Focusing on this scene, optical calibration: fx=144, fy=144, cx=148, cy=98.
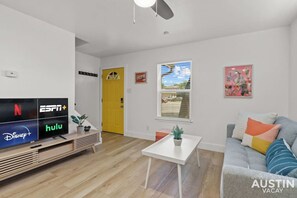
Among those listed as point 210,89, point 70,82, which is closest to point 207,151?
point 210,89

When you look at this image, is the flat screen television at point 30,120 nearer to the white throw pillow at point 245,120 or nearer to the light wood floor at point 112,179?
the light wood floor at point 112,179

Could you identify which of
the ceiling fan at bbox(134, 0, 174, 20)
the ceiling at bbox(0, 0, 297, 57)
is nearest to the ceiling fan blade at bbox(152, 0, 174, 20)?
the ceiling fan at bbox(134, 0, 174, 20)

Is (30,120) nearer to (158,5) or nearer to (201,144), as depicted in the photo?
(158,5)

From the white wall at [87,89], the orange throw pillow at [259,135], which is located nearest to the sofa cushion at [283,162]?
the orange throw pillow at [259,135]

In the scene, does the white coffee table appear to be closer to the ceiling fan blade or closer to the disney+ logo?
the ceiling fan blade

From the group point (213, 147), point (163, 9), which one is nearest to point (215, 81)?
point (213, 147)

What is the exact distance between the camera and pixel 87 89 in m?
4.25

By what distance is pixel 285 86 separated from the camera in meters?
2.50

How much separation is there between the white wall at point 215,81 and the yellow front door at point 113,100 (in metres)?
0.29

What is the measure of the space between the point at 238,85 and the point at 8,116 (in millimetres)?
3773

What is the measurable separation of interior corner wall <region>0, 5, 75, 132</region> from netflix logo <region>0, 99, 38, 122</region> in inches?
9.5

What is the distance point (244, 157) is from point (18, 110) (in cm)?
301

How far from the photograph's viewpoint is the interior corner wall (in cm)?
207

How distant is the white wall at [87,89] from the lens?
3.98m
